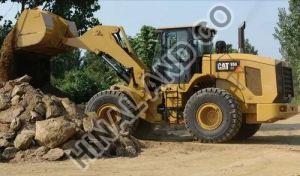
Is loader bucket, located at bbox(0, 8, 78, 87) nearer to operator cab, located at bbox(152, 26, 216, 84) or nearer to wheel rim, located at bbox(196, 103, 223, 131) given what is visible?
operator cab, located at bbox(152, 26, 216, 84)

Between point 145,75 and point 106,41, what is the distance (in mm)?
1331

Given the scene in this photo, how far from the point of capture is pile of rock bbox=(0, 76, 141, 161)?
9961 mm

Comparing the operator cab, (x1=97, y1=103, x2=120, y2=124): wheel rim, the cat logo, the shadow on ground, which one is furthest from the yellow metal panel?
(x1=97, y1=103, x2=120, y2=124): wheel rim

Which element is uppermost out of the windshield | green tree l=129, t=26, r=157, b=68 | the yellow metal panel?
green tree l=129, t=26, r=157, b=68

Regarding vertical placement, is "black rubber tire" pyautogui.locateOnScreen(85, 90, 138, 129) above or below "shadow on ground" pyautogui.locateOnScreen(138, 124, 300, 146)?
above

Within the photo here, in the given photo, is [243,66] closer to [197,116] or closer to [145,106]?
[197,116]

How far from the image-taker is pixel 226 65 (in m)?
12.8

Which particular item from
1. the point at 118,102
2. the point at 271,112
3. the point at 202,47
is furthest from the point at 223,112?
the point at 118,102

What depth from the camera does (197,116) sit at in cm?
1271

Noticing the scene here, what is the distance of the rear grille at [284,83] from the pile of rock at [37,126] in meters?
3.70

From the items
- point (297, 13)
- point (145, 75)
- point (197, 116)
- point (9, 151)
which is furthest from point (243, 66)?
point (297, 13)

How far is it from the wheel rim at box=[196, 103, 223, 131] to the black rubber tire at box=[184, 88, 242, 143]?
0.23 ft

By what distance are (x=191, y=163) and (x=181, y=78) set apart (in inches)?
160

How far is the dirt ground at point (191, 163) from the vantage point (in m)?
8.53
